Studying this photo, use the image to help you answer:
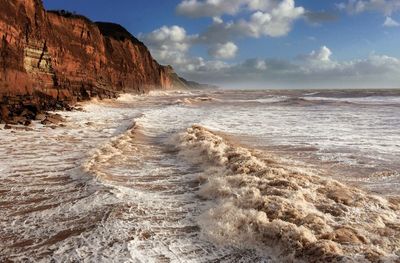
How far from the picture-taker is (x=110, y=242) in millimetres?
5594

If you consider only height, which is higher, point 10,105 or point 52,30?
point 52,30

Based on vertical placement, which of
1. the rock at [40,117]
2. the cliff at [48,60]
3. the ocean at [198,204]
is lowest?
the rock at [40,117]

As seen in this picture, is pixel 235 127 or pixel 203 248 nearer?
pixel 203 248

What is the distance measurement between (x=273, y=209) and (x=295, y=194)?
0.97 meters

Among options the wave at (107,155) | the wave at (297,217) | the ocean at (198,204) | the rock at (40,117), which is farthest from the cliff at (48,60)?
the wave at (297,217)

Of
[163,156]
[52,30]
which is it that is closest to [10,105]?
[163,156]

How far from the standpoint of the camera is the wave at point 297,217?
17.0 ft

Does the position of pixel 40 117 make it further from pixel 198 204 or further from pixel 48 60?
pixel 198 204

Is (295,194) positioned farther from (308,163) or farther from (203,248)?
(308,163)

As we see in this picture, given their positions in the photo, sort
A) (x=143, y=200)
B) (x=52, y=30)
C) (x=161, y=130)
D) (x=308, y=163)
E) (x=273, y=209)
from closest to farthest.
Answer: (x=273, y=209), (x=143, y=200), (x=308, y=163), (x=161, y=130), (x=52, y=30)

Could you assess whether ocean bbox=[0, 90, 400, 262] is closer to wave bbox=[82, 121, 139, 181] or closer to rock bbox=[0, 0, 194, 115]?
wave bbox=[82, 121, 139, 181]

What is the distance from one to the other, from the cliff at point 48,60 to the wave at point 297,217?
14.2m

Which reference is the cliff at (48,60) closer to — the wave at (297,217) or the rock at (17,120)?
the rock at (17,120)

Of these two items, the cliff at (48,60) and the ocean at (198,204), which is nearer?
the ocean at (198,204)
